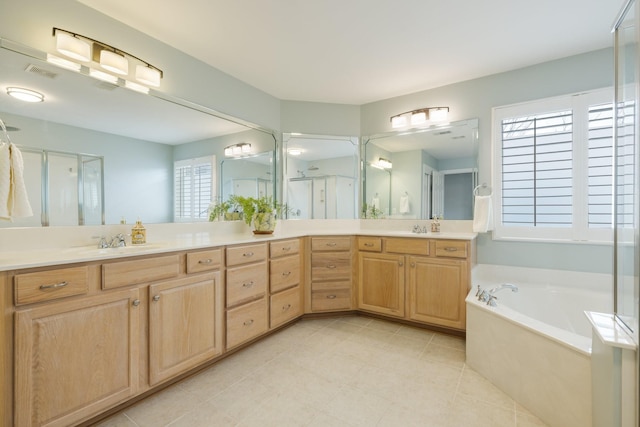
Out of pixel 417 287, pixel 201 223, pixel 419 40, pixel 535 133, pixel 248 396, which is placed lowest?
pixel 248 396

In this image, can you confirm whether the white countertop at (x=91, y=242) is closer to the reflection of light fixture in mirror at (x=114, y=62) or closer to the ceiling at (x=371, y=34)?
the reflection of light fixture in mirror at (x=114, y=62)

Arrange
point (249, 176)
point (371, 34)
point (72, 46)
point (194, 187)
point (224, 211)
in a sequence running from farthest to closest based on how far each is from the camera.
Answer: point (249, 176), point (224, 211), point (194, 187), point (371, 34), point (72, 46)

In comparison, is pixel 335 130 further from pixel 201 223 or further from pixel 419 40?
pixel 201 223

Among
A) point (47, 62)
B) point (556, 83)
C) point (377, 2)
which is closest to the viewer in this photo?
point (47, 62)

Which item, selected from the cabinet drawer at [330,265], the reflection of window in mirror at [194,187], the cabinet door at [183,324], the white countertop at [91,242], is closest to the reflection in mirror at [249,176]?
the reflection of window in mirror at [194,187]

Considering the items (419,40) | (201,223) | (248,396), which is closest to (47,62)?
(201,223)

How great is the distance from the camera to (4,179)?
1411 mm

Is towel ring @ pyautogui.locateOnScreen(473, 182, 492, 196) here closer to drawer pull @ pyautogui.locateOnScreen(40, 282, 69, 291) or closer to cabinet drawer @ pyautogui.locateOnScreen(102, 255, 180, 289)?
cabinet drawer @ pyautogui.locateOnScreen(102, 255, 180, 289)

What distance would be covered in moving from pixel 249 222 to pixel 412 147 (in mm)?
2040

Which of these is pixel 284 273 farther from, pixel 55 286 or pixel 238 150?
pixel 55 286

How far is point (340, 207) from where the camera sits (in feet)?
11.8

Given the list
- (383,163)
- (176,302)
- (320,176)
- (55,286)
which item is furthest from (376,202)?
(55,286)

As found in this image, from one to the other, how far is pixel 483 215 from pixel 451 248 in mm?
495

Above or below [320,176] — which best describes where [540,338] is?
below
